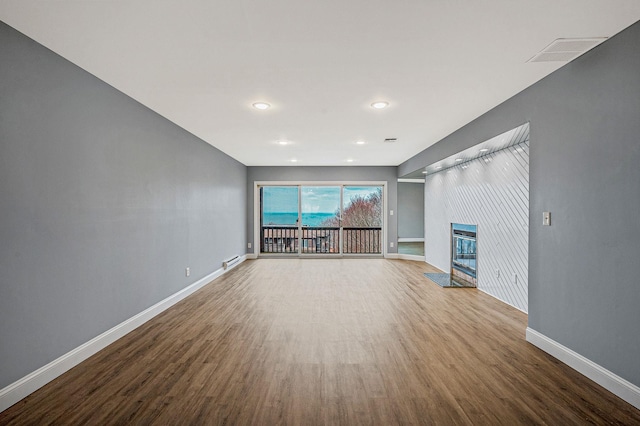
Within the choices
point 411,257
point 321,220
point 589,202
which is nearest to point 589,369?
point 589,202

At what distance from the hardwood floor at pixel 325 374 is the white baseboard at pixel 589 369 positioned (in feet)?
0.18

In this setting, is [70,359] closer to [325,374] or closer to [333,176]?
[325,374]

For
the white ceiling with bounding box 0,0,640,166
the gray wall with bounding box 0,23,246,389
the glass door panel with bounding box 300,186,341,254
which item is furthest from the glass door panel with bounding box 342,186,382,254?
the gray wall with bounding box 0,23,246,389

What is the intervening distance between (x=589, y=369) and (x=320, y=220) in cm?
671

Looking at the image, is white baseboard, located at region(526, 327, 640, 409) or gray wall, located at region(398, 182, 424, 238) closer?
white baseboard, located at region(526, 327, 640, 409)

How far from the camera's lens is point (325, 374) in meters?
2.39

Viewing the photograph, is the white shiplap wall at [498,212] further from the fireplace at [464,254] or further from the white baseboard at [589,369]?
the white baseboard at [589,369]

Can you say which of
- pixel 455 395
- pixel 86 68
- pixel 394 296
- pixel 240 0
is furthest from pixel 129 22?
pixel 394 296

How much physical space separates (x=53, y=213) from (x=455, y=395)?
324cm

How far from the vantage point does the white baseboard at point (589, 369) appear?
2.03m

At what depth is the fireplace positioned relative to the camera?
17.0ft

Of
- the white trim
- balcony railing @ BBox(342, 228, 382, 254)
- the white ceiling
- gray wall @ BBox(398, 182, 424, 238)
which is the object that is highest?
the white ceiling

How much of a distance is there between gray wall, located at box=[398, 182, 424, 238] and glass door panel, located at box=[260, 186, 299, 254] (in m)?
4.70

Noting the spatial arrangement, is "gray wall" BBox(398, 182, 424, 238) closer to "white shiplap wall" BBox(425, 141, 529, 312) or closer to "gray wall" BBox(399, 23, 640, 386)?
"white shiplap wall" BBox(425, 141, 529, 312)
